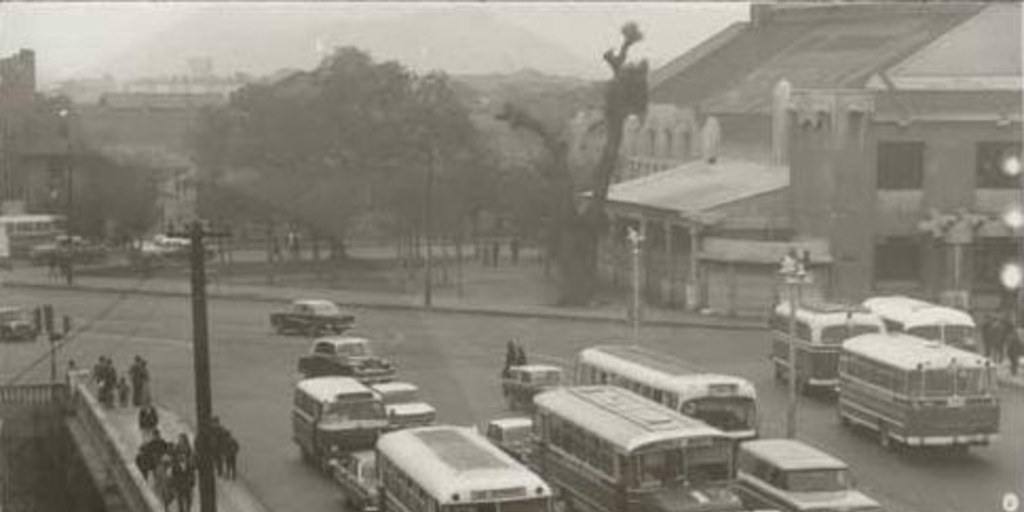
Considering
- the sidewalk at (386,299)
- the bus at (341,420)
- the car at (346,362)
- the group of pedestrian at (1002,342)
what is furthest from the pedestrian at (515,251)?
the bus at (341,420)

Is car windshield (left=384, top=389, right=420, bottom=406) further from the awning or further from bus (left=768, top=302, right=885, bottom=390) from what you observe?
the awning

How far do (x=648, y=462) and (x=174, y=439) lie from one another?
35.3 ft

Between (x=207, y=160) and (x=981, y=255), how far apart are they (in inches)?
1038

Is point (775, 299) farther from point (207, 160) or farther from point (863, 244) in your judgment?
point (207, 160)

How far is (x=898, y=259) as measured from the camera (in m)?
45.8

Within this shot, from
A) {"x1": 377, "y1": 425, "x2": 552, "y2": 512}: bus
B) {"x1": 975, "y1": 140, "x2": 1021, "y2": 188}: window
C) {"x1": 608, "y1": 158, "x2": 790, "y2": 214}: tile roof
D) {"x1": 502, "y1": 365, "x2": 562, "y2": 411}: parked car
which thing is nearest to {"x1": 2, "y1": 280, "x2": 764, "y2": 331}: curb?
{"x1": 608, "y1": 158, "x2": 790, "y2": 214}: tile roof

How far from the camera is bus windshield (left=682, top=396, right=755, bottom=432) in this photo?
81.0 ft

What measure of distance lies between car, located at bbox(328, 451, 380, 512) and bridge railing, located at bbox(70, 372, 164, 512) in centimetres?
274

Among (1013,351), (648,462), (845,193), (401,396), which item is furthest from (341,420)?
(845,193)

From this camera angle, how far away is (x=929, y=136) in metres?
45.0

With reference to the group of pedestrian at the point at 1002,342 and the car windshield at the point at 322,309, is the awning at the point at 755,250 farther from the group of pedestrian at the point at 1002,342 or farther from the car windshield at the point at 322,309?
the car windshield at the point at 322,309

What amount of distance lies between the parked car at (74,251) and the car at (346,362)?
81.9 ft

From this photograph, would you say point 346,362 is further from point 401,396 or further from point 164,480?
point 164,480

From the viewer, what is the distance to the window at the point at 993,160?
4528 cm
